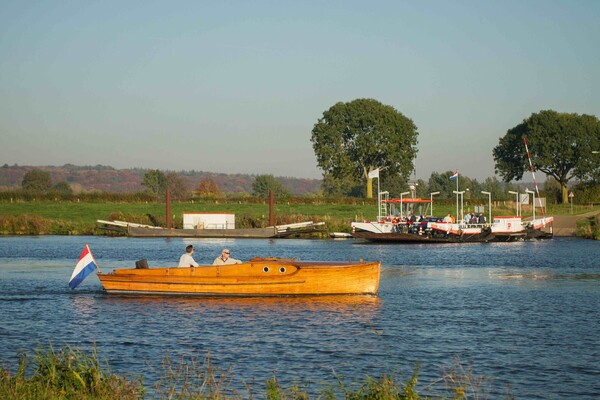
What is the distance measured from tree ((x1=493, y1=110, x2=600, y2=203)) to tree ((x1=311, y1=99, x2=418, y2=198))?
18.9m

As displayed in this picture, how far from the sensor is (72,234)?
9625cm

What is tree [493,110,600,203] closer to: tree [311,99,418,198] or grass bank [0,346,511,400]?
tree [311,99,418,198]

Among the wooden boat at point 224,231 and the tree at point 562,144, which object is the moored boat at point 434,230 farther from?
the tree at point 562,144

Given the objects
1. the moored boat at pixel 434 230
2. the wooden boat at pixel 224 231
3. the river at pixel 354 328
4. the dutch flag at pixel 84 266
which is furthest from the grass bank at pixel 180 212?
the dutch flag at pixel 84 266

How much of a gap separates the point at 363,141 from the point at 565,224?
5426 cm

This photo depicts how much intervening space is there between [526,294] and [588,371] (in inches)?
716

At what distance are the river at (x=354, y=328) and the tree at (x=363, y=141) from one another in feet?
325

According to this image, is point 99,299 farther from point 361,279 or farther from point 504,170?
point 504,170

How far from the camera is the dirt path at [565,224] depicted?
321ft

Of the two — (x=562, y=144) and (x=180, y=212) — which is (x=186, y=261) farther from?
(x=562, y=144)

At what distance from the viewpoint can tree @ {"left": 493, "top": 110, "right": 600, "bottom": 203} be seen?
142625 mm

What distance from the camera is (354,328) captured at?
28.9 m

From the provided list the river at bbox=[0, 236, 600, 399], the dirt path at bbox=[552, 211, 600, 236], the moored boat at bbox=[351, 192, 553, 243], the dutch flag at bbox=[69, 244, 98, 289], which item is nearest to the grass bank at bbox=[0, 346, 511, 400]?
the river at bbox=[0, 236, 600, 399]

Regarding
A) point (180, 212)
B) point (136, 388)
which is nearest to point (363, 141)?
point (180, 212)
